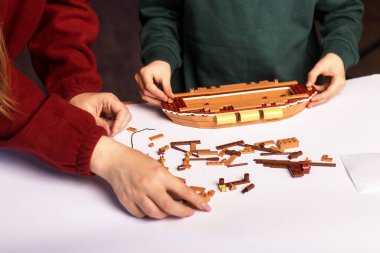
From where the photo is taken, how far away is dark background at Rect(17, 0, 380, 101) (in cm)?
226

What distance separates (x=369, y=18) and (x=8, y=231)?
7.87ft

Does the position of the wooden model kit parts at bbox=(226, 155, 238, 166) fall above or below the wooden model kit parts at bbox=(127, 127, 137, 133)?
below

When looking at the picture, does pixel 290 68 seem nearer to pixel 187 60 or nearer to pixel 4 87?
pixel 187 60

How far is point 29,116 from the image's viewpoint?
0.70m

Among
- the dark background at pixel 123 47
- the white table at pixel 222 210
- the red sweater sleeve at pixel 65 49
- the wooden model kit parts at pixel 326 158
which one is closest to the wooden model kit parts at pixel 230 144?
the white table at pixel 222 210

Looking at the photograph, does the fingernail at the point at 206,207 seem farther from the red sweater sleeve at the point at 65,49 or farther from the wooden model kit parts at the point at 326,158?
the red sweater sleeve at the point at 65,49

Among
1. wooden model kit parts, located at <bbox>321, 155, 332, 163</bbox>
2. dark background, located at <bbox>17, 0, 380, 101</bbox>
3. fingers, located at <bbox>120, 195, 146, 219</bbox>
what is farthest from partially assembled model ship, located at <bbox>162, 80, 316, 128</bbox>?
dark background, located at <bbox>17, 0, 380, 101</bbox>

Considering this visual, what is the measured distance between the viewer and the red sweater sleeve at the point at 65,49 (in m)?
0.87

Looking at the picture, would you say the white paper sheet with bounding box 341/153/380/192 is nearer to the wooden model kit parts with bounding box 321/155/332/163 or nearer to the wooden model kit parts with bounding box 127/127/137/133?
the wooden model kit parts with bounding box 321/155/332/163

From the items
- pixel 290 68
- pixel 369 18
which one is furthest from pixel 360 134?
pixel 369 18

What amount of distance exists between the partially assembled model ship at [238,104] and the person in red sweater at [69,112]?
10cm

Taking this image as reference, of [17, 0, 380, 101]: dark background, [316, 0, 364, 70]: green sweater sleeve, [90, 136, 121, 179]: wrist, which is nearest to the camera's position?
[90, 136, 121, 179]: wrist

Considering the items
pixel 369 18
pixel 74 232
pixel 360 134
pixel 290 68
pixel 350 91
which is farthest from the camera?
pixel 369 18

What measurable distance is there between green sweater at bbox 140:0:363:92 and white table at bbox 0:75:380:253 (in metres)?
0.27
